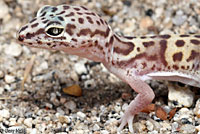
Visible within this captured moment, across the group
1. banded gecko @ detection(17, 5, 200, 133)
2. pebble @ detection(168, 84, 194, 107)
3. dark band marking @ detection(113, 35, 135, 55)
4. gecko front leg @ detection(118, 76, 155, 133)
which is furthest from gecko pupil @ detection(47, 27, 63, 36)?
pebble @ detection(168, 84, 194, 107)

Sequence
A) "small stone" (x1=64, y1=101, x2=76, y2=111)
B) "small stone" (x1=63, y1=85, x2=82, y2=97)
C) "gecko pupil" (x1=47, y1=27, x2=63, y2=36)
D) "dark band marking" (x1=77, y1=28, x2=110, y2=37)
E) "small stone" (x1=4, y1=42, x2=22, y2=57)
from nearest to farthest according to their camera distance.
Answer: "gecko pupil" (x1=47, y1=27, x2=63, y2=36), "dark band marking" (x1=77, y1=28, x2=110, y2=37), "small stone" (x1=64, y1=101, x2=76, y2=111), "small stone" (x1=63, y1=85, x2=82, y2=97), "small stone" (x1=4, y1=42, x2=22, y2=57)

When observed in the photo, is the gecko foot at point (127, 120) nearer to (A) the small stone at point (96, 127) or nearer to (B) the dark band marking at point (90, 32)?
(A) the small stone at point (96, 127)

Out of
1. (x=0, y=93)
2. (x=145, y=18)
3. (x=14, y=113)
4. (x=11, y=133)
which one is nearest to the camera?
(x=11, y=133)

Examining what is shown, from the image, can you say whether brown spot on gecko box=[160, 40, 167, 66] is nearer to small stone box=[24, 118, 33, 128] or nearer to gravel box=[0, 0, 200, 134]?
gravel box=[0, 0, 200, 134]

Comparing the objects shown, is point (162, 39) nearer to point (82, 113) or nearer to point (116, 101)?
point (116, 101)

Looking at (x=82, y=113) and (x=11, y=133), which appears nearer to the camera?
(x=11, y=133)

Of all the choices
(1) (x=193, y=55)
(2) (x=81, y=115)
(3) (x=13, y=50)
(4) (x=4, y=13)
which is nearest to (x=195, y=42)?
(1) (x=193, y=55)

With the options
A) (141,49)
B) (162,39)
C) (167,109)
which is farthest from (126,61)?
(167,109)

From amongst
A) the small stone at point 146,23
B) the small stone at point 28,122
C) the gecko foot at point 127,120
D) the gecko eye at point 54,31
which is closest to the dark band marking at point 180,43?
the gecko foot at point 127,120
